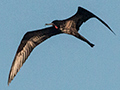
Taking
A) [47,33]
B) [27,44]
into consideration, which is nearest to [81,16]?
[47,33]

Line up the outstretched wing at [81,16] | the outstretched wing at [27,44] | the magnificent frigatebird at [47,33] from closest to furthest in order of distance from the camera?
the outstretched wing at [27,44]
the magnificent frigatebird at [47,33]
the outstretched wing at [81,16]

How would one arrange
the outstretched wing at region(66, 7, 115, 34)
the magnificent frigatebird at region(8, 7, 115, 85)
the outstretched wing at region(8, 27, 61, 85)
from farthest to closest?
the outstretched wing at region(66, 7, 115, 34) → the magnificent frigatebird at region(8, 7, 115, 85) → the outstretched wing at region(8, 27, 61, 85)

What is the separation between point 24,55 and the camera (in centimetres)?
2200

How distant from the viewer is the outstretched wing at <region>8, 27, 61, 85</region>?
70.6 feet

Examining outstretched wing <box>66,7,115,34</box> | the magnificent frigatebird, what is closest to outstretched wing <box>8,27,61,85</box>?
the magnificent frigatebird

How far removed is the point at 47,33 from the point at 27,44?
139 centimetres

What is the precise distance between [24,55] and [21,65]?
2.29 ft

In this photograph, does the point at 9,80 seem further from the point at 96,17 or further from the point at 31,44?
the point at 96,17

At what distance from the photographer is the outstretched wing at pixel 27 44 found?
21516 mm

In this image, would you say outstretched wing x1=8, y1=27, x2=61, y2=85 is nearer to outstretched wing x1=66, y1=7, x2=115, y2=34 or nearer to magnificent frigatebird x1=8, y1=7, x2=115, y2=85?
magnificent frigatebird x1=8, y1=7, x2=115, y2=85

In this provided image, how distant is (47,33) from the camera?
23016 millimetres

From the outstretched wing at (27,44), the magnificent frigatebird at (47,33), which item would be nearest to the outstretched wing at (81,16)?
the magnificent frigatebird at (47,33)

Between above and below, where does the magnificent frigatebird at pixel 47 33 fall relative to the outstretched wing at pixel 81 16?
below

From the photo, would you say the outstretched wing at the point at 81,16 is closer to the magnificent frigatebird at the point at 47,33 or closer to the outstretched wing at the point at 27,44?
the magnificent frigatebird at the point at 47,33
